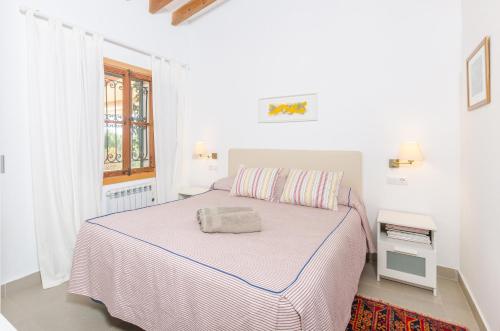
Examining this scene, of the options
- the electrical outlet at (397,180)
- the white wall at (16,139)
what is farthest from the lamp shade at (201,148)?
the electrical outlet at (397,180)

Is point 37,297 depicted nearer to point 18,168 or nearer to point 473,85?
point 18,168

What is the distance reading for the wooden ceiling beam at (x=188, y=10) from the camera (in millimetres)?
3432

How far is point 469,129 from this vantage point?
2.09 meters

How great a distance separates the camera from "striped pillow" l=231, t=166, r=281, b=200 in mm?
2850

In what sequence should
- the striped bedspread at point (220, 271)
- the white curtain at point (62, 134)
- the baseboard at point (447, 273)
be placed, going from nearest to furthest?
the striped bedspread at point (220, 271) → the white curtain at point (62, 134) → the baseboard at point (447, 273)

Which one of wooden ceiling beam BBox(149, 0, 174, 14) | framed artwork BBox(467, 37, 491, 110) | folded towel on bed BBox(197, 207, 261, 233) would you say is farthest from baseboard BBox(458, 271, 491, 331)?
wooden ceiling beam BBox(149, 0, 174, 14)

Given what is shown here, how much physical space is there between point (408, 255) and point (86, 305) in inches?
105

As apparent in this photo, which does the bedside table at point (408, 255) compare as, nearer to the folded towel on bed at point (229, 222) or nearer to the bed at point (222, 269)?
the bed at point (222, 269)

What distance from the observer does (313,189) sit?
2566mm

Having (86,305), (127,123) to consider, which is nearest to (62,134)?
(127,123)

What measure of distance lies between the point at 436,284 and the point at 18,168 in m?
3.69

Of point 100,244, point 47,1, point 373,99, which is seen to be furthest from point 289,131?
point 47,1

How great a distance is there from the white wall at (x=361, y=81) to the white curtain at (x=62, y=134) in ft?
5.37

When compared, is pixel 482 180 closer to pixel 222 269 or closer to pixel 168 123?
pixel 222 269
